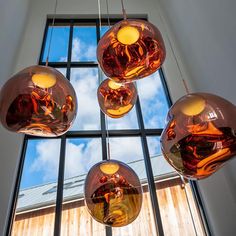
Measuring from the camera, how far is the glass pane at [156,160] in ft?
10.4

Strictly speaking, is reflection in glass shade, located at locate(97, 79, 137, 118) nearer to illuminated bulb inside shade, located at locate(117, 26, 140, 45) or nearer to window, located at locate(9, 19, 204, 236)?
illuminated bulb inside shade, located at locate(117, 26, 140, 45)

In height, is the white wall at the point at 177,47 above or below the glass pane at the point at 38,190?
above

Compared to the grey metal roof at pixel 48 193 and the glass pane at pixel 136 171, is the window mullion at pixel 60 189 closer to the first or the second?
the grey metal roof at pixel 48 193

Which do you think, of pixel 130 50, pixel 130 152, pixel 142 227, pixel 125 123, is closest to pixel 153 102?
pixel 125 123

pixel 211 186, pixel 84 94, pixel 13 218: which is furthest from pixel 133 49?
pixel 84 94

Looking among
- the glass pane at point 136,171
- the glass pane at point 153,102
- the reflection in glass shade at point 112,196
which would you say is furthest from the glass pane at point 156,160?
the reflection in glass shade at point 112,196

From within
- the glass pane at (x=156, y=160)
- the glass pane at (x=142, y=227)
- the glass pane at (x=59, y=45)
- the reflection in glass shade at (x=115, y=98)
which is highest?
the glass pane at (x=59, y=45)

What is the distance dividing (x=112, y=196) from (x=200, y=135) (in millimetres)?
622

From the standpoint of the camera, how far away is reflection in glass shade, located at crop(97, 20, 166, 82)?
122 centimetres

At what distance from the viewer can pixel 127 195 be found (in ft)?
4.58

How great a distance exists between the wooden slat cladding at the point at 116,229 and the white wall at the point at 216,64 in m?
0.28

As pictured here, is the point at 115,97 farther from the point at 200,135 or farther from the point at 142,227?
the point at 142,227

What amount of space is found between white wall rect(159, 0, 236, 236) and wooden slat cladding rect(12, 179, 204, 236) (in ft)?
0.93

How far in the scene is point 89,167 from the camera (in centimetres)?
317
